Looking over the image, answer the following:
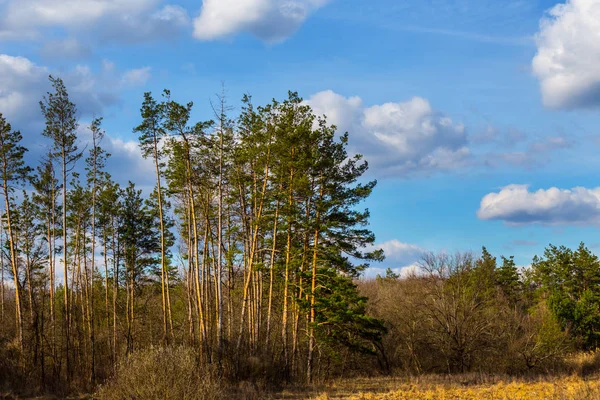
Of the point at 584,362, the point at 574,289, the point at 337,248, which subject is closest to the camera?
the point at 337,248

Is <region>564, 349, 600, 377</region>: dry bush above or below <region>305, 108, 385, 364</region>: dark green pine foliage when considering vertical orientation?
below

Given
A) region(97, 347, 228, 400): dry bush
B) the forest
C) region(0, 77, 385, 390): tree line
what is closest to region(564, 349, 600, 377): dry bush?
the forest

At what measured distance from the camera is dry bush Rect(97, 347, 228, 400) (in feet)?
46.7

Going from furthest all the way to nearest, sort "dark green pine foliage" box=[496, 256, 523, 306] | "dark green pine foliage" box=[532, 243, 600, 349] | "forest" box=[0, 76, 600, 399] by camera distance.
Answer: "dark green pine foliage" box=[496, 256, 523, 306], "dark green pine foliage" box=[532, 243, 600, 349], "forest" box=[0, 76, 600, 399]

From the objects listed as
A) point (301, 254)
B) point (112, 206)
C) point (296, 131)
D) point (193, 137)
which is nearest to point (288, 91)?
point (296, 131)

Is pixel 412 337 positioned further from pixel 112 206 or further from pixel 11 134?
pixel 11 134

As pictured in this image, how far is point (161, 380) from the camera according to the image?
1438 centimetres

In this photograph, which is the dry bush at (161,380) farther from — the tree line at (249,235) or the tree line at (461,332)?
the tree line at (461,332)

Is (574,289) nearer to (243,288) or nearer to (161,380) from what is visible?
(243,288)

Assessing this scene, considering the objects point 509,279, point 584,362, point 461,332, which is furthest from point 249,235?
point 509,279

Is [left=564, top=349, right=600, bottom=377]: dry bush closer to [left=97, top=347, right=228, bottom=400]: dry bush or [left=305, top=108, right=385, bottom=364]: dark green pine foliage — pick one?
[left=305, top=108, right=385, bottom=364]: dark green pine foliage

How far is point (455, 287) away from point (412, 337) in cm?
459

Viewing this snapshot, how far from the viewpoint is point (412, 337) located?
3481 cm

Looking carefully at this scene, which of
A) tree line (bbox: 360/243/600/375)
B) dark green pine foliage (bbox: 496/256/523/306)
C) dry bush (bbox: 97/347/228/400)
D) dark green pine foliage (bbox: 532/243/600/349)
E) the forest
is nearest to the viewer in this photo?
dry bush (bbox: 97/347/228/400)
